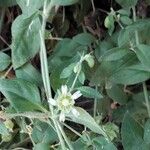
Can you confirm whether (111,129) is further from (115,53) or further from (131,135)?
→ (115,53)

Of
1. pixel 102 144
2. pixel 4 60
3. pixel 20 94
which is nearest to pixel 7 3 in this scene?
pixel 4 60

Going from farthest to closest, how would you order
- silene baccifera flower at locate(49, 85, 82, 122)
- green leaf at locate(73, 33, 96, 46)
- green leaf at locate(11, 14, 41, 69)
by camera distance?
green leaf at locate(73, 33, 96, 46), green leaf at locate(11, 14, 41, 69), silene baccifera flower at locate(49, 85, 82, 122)

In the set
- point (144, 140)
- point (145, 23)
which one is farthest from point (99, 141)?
point (145, 23)

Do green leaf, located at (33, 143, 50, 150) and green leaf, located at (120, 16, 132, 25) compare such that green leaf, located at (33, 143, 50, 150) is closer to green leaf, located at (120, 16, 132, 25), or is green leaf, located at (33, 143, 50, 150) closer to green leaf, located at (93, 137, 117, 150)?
green leaf, located at (93, 137, 117, 150)

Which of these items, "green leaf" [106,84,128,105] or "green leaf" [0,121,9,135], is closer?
"green leaf" [0,121,9,135]

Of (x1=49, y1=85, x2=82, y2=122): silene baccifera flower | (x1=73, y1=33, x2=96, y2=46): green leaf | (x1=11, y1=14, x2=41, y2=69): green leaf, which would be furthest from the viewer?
(x1=73, y1=33, x2=96, y2=46): green leaf

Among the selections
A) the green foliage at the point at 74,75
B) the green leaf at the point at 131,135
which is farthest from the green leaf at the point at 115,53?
the green leaf at the point at 131,135

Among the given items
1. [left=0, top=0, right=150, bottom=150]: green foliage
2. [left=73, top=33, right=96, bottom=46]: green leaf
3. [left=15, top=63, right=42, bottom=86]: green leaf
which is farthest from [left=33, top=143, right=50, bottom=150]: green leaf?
[left=73, top=33, right=96, bottom=46]: green leaf

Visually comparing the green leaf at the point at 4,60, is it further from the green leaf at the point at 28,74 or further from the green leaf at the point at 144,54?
the green leaf at the point at 144,54
